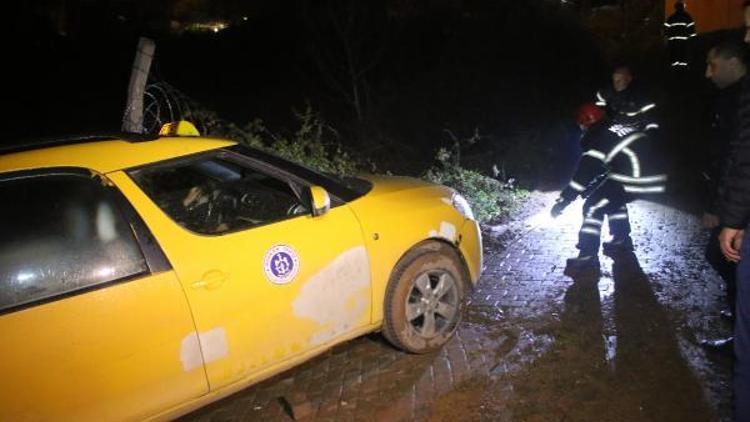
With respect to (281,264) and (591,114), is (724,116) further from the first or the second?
(281,264)

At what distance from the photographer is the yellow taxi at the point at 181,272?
2.48m

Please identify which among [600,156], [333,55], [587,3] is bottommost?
[600,156]

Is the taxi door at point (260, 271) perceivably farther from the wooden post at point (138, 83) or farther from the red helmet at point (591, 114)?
the red helmet at point (591, 114)

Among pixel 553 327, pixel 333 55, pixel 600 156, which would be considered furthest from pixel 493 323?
pixel 333 55

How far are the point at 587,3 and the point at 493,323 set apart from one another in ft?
58.1

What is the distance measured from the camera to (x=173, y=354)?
107 inches

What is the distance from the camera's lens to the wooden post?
5191 mm

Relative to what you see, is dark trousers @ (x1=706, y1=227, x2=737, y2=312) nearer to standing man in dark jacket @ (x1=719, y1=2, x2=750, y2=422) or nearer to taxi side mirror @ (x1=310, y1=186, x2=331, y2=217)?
standing man in dark jacket @ (x1=719, y1=2, x2=750, y2=422)

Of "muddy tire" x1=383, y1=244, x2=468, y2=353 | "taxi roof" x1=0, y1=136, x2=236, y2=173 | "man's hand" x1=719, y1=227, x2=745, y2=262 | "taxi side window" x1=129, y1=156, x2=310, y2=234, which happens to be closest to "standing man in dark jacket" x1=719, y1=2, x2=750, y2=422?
"man's hand" x1=719, y1=227, x2=745, y2=262

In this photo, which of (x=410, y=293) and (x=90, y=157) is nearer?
(x=90, y=157)

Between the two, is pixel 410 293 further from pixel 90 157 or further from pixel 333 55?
pixel 333 55

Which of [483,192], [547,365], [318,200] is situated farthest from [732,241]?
[483,192]

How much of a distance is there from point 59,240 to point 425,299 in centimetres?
222

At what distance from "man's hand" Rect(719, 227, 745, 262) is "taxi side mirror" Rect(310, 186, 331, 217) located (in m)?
2.01
